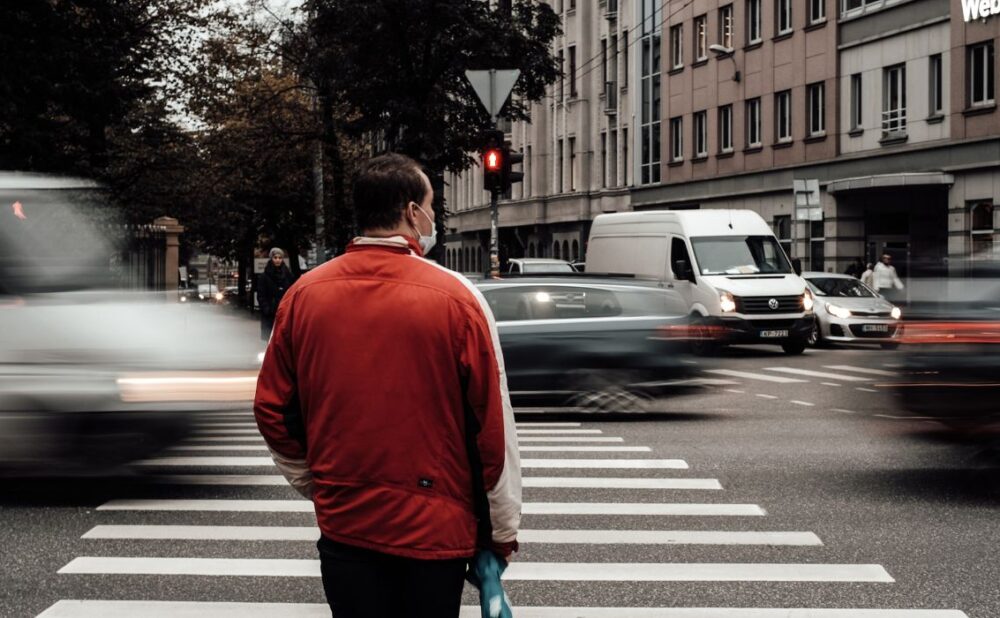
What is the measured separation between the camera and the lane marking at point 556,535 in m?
8.12

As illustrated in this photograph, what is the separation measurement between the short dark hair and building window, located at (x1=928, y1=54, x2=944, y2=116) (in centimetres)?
3371

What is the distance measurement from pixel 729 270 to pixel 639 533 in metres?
17.7

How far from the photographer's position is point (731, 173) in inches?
1876

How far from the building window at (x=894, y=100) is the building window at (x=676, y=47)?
14.8 metres

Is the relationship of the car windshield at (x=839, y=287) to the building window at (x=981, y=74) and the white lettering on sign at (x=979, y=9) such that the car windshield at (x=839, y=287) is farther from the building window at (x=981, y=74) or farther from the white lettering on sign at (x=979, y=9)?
the white lettering on sign at (x=979, y=9)

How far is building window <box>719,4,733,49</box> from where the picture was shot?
48062 millimetres

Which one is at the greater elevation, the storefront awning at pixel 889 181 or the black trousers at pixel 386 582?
the storefront awning at pixel 889 181

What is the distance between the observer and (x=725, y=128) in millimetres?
48781

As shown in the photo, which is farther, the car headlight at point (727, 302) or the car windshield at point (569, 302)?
the car headlight at point (727, 302)

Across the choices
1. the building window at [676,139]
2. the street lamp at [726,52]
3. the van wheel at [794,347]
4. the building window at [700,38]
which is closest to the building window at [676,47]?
the building window at [700,38]

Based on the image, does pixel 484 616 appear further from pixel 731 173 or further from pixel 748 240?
pixel 731 173

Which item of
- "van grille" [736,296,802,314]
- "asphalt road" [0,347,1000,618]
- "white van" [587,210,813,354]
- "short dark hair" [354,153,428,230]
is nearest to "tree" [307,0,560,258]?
"white van" [587,210,813,354]

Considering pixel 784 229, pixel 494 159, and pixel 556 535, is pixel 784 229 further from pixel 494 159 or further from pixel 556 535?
pixel 556 535

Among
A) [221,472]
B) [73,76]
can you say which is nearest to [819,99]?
[73,76]
